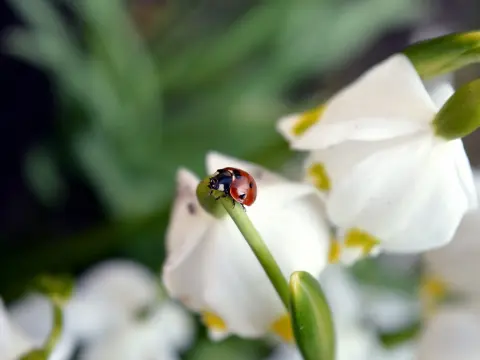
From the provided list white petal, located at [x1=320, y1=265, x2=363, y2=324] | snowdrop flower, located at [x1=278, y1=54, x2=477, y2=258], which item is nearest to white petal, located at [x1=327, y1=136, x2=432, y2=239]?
snowdrop flower, located at [x1=278, y1=54, x2=477, y2=258]

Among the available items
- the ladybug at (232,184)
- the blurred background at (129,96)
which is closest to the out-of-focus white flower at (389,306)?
the blurred background at (129,96)

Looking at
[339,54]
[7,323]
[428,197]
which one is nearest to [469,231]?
[428,197]

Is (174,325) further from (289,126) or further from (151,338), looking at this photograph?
(289,126)

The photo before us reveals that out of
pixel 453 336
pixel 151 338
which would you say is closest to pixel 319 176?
pixel 453 336

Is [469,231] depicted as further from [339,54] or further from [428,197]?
[339,54]

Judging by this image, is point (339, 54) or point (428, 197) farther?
point (339, 54)

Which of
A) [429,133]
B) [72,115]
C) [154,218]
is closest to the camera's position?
[429,133]

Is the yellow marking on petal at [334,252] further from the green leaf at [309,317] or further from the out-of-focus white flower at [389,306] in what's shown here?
the out-of-focus white flower at [389,306]
